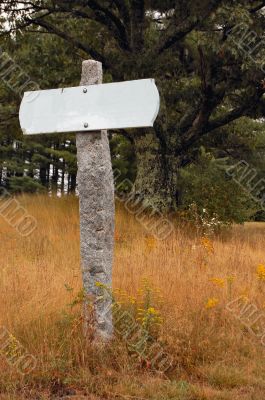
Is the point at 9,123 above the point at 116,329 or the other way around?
above

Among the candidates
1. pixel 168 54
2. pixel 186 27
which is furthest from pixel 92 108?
pixel 168 54

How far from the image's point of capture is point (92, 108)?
385cm

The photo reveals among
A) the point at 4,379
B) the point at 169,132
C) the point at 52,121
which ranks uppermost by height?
the point at 169,132

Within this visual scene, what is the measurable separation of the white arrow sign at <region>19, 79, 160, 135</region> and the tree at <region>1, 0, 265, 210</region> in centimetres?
595

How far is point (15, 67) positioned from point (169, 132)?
14.1 feet

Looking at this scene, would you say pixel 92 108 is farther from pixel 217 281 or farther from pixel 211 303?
pixel 217 281

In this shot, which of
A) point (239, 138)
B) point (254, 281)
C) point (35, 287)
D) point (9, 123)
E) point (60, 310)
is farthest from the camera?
point (239, 138)

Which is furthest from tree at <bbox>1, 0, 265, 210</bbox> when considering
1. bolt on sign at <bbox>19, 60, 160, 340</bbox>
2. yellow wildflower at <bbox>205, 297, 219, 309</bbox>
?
bolt on sign at <bbox>19, 60, 160, 340</bbox>

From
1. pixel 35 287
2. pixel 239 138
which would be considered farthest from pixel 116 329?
pixel 239 138

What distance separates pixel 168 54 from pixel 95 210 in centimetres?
862

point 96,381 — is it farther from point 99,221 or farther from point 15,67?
point 15,67

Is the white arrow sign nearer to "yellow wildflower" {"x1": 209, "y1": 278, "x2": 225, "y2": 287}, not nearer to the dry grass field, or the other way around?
the dry grass field

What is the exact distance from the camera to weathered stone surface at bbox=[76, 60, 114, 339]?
3.97 metres

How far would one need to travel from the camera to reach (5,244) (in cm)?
908
